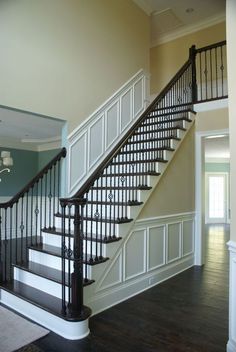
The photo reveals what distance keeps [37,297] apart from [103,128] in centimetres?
321

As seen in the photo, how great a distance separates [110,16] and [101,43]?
712mm

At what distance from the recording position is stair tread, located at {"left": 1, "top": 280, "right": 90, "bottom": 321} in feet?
8.82

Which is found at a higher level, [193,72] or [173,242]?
[193,72]

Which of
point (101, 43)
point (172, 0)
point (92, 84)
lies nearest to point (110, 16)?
point (101, 43)

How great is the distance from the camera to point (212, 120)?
503cm

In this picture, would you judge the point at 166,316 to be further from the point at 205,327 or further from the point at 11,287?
the point at 11,287

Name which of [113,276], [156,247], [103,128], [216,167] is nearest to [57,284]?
[113,276]

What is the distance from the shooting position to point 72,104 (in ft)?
15.1

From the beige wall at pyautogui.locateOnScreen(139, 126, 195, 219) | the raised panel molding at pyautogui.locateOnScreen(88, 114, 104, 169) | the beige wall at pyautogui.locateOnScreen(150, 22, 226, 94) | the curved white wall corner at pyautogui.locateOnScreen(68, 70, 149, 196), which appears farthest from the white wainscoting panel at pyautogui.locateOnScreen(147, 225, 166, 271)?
the beige wall at pyautogui.locateOnScreen(150, 22, 226, 94)

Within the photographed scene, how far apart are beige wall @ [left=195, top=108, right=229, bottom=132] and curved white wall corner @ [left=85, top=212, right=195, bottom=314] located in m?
1.62

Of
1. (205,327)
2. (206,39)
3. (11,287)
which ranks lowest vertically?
(205,327)

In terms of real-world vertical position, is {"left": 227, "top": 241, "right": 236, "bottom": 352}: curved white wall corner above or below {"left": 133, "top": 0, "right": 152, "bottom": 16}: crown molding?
below

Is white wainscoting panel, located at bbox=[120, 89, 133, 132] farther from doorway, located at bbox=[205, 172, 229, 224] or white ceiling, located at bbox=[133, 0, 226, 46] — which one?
doorway, located at bbox=[205, 172, 229, 224]

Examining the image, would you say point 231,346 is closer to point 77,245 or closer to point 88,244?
point 77,245
